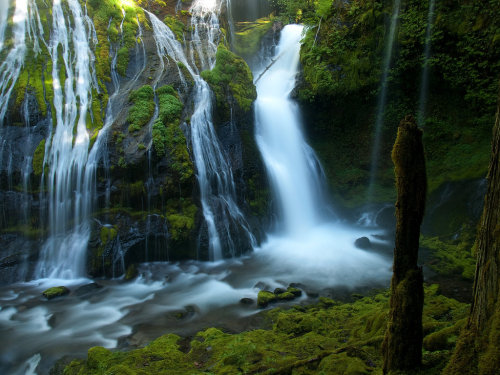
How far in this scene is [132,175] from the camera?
1035cm

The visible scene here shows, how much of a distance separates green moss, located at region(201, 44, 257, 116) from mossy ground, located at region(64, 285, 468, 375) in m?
9.45

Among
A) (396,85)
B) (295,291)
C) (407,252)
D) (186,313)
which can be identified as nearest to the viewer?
(407,252)

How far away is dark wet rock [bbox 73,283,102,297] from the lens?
8.16 meters

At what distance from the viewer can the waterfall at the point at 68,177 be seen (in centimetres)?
932

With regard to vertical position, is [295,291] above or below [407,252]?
Answer: below

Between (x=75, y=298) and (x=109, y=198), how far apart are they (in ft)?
11.0

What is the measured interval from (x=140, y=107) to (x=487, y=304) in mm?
11915

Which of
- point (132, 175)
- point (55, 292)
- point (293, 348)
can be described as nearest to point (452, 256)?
point (293, 348)

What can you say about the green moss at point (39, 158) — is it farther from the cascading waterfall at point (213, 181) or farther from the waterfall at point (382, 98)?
the waterfall at point (382, 98)

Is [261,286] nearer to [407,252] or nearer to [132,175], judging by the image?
[132,175]

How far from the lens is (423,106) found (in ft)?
44.6

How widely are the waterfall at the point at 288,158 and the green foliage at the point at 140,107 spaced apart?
16.0ft

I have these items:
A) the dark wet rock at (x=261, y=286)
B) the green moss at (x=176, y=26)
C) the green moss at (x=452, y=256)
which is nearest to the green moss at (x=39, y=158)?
the dark wet rock at (x=261, y=286)

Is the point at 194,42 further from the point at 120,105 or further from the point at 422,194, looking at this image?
the point at 422,194
